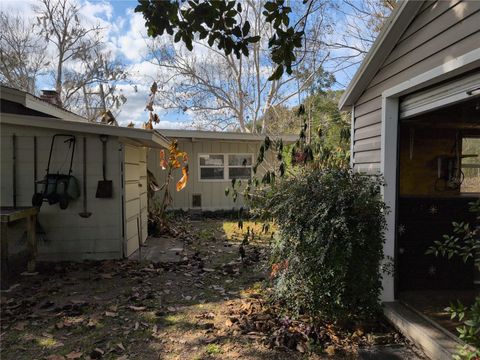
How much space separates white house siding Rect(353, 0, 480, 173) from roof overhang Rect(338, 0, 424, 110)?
0.16 ft

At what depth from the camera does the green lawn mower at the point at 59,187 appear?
5598 millimetres

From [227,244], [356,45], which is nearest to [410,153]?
[227,244]

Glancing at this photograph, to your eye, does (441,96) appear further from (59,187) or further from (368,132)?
(59,187)

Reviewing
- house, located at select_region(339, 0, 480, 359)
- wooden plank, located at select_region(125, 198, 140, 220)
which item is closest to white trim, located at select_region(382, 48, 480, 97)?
house, located at select_region(339, 0, 480, 359)

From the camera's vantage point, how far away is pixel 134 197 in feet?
22.5

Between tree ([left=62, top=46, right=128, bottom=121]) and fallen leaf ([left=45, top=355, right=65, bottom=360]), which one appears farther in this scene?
tree ([left=62, top=46, right=128, bottom=121])

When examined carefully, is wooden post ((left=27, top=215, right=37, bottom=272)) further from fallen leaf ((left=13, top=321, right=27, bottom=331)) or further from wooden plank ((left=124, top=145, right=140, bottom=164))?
fallen leaf ((left=13, top=321, right=27, bottom=331))

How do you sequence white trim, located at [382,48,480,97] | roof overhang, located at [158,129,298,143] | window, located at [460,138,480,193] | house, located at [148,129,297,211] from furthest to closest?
1. house, located at [148,129,297,211]
2. roof overhang, located at [158,129,298,143]
3. window, located at [460,138,480,193]
4. white trim, located at [382,48,480,97]

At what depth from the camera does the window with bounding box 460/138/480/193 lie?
418 centimetres

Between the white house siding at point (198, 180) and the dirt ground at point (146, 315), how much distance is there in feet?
19.7

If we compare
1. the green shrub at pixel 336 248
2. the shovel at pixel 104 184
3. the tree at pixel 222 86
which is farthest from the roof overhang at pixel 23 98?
the tree at pixel 222 86

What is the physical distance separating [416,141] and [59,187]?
17.9 ft

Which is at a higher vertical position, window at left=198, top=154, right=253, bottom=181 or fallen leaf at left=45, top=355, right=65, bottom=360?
window at left=198, top=154, right=253, bottom=181

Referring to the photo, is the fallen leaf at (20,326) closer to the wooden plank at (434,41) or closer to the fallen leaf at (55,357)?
the fallen leaf at (55,357)
